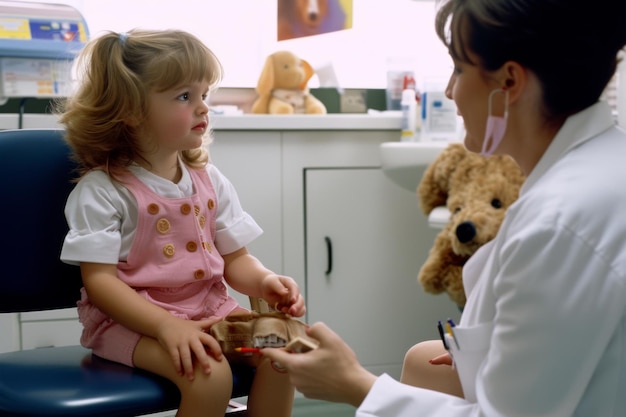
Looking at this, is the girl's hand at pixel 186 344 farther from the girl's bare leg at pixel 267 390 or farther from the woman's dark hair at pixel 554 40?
the woman's dark hair at pixel 554 40

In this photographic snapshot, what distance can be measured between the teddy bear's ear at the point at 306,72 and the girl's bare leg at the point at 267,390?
4.41ft

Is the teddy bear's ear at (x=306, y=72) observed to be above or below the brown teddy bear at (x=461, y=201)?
above

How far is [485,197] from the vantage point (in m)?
1.96

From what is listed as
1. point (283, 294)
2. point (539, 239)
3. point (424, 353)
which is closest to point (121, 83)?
point (283, 294)

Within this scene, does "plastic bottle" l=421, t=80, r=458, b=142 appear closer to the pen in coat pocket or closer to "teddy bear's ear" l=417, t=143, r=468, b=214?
"teddy bear's ear" l=417, t=143, r=468, b=214

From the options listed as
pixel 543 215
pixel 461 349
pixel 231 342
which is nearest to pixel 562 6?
pixel 543 215

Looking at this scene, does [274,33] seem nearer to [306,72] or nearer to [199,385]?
[306,72]

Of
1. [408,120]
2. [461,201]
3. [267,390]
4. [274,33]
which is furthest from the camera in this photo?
[274,33]

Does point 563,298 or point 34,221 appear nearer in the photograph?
point 563,298

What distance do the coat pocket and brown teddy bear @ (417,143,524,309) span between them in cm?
97

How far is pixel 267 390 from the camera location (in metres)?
1.25

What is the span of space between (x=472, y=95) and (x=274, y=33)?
5.76 feet

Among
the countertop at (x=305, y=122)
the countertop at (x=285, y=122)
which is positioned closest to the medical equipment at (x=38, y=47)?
the countertop at (x=285, y=122)

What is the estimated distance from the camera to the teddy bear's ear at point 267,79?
240 cm
